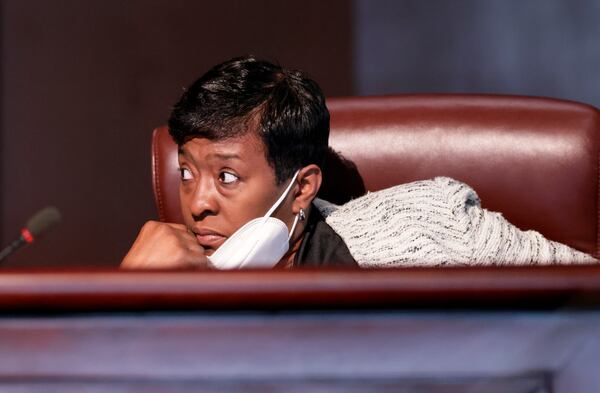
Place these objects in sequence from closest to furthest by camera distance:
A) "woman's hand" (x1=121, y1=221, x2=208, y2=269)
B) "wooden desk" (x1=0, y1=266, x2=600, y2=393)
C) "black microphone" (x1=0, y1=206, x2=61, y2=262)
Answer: "wooden desk" (x1=0, y1=266, x2=600, y2=393) → "black microphone" (x1=0, y1=206, x2=61, y2=262) → "woman's hand" (x1=121, y1=221, x2=208, y2=269)

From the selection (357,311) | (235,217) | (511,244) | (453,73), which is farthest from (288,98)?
(453,73)

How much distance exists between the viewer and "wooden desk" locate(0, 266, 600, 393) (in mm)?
554

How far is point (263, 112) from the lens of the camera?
134 cm

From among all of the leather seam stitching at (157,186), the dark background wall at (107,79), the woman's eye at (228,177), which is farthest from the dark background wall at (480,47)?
the woman's eye at (228,177)

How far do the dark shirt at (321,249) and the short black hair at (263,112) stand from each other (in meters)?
0.13

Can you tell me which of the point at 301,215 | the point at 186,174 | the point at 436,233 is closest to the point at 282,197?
the point at 301,215

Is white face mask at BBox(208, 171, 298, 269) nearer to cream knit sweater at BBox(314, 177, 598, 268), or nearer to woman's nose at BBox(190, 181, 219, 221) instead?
woman's nose at BBox(190, 181, 219, 221)

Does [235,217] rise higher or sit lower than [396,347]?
lower

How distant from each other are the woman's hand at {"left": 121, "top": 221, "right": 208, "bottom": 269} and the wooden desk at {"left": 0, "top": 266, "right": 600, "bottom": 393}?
21.1 inches

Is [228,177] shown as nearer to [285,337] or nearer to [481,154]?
[481,154]

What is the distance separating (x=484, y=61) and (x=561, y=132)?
0.80 metres

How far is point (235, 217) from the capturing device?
4.24ft

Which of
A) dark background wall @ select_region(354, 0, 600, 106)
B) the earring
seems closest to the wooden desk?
the earring

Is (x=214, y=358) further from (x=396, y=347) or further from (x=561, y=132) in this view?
(x=561, y=132)
